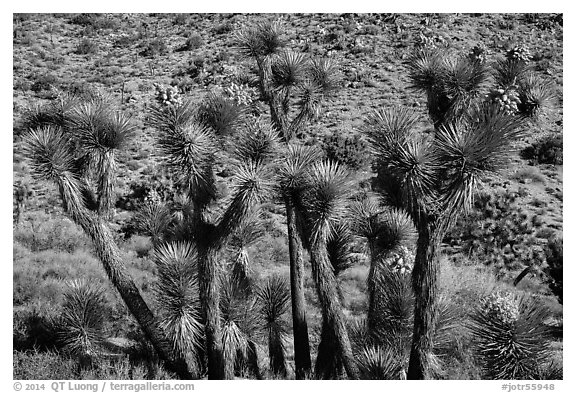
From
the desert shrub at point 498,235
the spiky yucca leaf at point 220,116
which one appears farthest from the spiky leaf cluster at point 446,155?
the desert shrub at point 498,235

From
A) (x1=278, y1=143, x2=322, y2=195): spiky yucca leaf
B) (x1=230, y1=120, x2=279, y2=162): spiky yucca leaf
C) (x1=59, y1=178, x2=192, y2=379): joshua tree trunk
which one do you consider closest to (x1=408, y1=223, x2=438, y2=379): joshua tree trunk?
(x1=278, y1=143, x2=322, y2=195): spiky yucca leaf

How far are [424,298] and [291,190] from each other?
221 cm

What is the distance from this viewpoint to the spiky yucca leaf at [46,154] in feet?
28.7

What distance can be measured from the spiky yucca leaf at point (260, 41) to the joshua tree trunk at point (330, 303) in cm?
324

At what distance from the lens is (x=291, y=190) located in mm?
8672

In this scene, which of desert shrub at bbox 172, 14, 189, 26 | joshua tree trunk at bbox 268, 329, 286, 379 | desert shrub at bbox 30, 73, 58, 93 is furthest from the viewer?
desert shrub at bbox 172, 14, 189, 26

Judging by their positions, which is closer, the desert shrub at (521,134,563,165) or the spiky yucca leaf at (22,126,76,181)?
the spiky yucca leaf at (22,126,76,181)

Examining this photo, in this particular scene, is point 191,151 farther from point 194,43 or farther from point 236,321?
point 194,43

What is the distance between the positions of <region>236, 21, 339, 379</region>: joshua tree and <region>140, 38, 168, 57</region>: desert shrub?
22306mm

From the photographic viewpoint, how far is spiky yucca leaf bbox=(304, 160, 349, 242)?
8.25 metres

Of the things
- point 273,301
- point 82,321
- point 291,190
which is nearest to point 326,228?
point 291,190

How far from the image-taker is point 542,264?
61.1 feet

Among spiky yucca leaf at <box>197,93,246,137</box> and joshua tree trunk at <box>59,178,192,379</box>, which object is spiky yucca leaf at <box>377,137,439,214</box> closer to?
spiky yucca leaf at <box>197,93,246,137</box>

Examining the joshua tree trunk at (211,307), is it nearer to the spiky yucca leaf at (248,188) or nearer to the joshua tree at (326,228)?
the spiky yucca leaf at (248,188)
